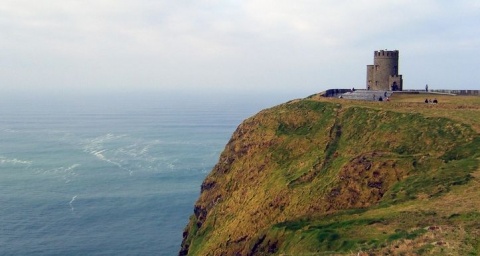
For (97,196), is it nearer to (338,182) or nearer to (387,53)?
(387,53)

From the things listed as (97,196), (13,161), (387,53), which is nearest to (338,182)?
(387,53)

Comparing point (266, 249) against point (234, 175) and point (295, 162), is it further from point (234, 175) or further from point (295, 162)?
point (234, 175)

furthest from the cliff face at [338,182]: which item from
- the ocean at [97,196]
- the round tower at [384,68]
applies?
the ocean at [97,196]

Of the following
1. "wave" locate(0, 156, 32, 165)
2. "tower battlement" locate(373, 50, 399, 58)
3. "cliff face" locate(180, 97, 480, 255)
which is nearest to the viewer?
"cliff face" locate(180, 97, 480, 255)

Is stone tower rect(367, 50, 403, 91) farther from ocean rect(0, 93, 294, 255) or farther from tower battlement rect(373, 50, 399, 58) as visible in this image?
ocean rect(0, 93, 294, 255)

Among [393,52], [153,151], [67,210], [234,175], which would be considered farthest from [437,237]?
[153,151]

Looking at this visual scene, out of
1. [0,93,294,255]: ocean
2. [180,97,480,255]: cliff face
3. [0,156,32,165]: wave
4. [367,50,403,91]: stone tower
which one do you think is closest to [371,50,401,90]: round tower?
[367,50,403,91]: stone tower

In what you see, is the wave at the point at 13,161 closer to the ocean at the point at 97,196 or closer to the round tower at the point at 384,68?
the ocean at the point at 97,196

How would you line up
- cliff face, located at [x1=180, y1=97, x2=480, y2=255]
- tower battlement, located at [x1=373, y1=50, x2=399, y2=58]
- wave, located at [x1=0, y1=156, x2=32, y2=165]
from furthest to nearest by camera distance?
wave, located at [x1=0, y1=156, x2=32, y2=165], tower battlement, located at [x1=373, y1=50, x2=399, y2=58], cliff face, located at [x1=180, y1=97, x2=480, y2=255]
